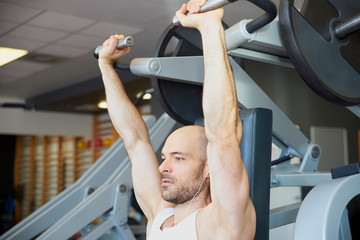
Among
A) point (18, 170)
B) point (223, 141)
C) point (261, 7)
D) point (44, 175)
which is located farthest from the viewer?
point (18, 170)

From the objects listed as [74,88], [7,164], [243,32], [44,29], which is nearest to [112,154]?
[44,29]

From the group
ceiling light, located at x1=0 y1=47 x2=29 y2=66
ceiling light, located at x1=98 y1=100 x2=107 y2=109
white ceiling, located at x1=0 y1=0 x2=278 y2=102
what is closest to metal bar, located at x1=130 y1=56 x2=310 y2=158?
white ceiling, located at x1=0 y1=0 x2=278 y2=102

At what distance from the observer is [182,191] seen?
148cm

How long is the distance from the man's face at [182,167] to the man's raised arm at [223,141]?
0.21m

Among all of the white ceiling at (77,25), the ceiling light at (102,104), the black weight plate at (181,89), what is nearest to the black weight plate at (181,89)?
the black weight plate at (181,89)

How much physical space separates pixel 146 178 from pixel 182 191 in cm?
35

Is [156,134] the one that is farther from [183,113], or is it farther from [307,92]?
[307,92]

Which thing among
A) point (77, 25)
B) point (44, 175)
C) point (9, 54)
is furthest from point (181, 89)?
point (44, 175)

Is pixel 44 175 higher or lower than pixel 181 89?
lower

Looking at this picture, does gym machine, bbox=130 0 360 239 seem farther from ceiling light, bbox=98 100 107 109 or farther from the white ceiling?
ceiling light, bbox=98 100 107 109

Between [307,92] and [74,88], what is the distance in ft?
11.1

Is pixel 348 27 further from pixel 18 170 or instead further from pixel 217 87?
pixel 18 170

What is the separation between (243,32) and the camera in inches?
55.9

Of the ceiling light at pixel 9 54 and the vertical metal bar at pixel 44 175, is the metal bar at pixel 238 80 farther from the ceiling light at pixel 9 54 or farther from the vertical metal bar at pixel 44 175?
the vertical metal bar at pixel 44 175
